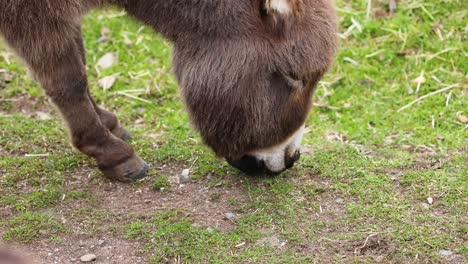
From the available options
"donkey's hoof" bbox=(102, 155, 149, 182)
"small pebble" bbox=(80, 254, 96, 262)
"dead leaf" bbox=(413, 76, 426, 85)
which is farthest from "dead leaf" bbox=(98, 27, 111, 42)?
"small pebble" bbox=(80, 254, 96, 262)

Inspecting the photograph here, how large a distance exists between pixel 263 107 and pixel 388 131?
1.68 metres

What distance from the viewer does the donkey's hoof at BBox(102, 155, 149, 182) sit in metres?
4.59

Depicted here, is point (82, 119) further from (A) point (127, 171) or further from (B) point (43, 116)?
(B) point (43, 116)

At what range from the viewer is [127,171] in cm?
461

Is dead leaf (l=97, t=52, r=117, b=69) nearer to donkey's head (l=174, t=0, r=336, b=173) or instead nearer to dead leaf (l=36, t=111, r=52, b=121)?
dead leaf (l=36, t=111, r=52, b=121)

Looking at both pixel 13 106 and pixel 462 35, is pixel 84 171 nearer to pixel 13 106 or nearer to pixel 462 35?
pixel 13 106

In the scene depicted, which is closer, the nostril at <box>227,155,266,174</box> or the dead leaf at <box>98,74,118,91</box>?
the nostril at <box>227,155,266,174</box>

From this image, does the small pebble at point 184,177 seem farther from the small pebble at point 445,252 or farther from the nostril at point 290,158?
the small pebble at point 445,252

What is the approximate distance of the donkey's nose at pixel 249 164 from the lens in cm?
429

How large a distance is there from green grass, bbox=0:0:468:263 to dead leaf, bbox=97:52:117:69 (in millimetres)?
66

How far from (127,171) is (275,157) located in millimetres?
962

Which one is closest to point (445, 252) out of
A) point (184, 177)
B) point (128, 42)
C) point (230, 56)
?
point (230, 56)

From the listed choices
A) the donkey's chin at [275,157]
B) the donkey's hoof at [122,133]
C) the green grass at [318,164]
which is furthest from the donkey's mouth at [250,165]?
the donkey's hoof at [122,133]

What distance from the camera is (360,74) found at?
6.23 meters
